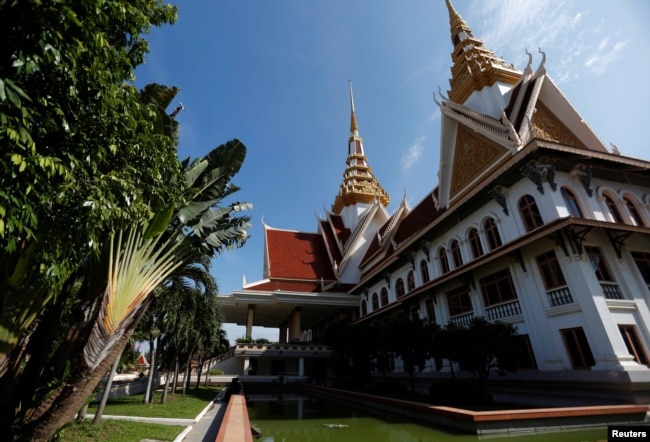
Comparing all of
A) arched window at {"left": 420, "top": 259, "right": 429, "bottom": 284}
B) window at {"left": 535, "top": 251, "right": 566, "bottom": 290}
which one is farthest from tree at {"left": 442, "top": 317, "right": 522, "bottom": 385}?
arched window at {"left": 420, "top": 259, "right": 429, "bottom": 284}

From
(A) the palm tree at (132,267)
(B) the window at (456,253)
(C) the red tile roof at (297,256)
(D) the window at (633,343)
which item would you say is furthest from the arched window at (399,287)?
(A) the palm tree at (132,267)

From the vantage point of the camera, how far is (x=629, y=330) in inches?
332

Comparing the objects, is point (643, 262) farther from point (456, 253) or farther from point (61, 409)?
point (61, 409)

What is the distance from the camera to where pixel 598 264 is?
30.3ft

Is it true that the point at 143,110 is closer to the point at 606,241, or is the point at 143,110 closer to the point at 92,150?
the point at 92,150

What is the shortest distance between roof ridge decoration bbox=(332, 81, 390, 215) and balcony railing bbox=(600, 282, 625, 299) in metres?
23.4

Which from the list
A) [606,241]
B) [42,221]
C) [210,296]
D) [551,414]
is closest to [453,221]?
[606,241]

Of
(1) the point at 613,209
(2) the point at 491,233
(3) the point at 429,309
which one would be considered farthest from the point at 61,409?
(1) the point at 613,209

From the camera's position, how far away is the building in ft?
27.6

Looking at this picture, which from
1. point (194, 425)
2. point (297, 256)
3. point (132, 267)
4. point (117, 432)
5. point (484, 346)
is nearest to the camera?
point (132, 267)

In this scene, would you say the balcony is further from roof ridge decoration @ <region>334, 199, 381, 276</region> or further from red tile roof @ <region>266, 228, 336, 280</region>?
roof ridge decoration @ <region>334, 199, 381, 276</region>

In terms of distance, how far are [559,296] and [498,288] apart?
240cm

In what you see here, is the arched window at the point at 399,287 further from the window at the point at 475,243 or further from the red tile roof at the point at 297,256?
the red tile roof at the point at 297,256

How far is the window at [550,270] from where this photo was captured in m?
9.42
